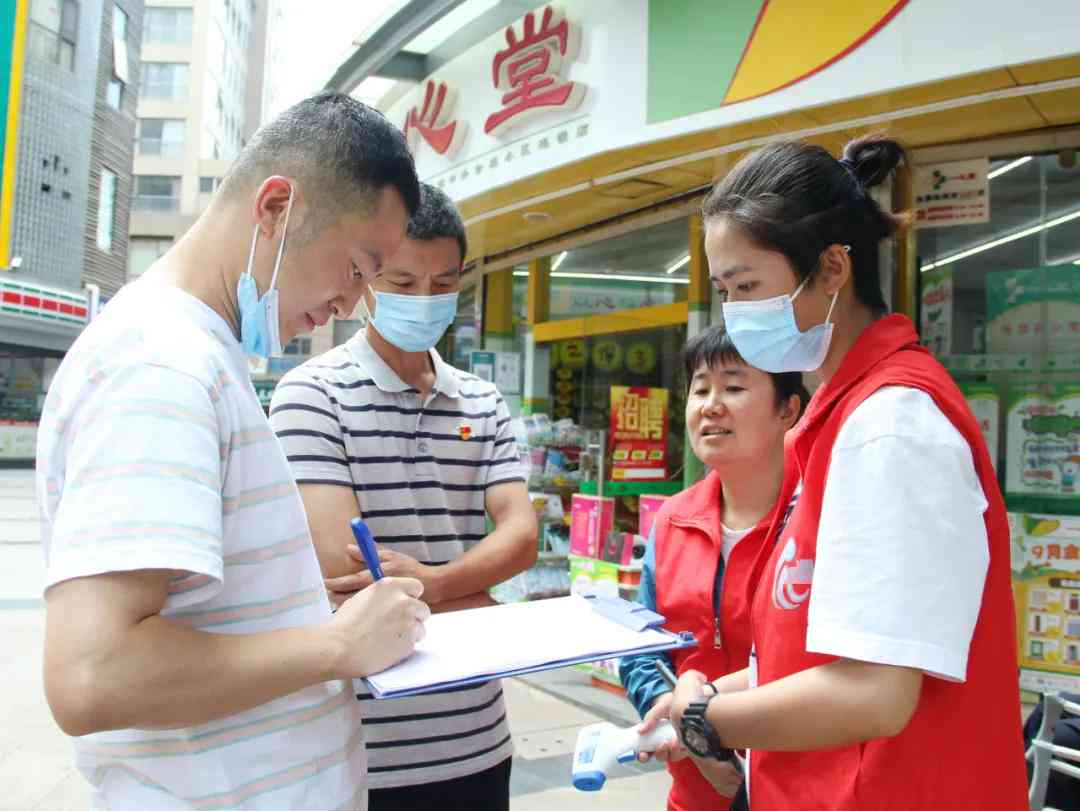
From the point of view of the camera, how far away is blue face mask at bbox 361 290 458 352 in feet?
6.30

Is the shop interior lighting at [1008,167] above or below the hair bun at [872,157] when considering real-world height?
above

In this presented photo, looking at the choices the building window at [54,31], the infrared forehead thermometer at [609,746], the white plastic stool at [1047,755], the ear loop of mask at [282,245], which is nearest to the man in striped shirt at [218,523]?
the ear loop of mask at [282,245]

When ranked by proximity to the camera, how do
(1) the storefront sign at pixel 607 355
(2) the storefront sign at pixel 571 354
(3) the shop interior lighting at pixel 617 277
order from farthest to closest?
(2) the storefront sign at pixel 571 354, (1) the storefront sign at pixel 607 355, (3) the shop interior lighting at pixel 617 277

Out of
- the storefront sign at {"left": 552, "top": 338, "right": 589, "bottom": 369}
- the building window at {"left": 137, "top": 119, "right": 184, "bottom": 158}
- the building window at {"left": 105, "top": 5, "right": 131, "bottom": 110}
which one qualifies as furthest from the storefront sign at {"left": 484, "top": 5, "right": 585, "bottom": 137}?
the building window at {"left": 137, "top": 119, "right": 184, "bottom": 158}

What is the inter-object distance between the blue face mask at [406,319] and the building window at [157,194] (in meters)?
41.8

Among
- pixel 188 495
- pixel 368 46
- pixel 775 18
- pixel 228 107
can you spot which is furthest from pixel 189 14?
pixel 188 495

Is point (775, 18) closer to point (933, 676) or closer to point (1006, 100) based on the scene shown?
point (1006, 100)

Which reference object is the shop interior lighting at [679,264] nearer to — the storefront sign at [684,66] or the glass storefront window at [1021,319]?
the storefront sign at [684,66]

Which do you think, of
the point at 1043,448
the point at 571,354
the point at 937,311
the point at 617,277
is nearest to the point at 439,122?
the point at 617,277

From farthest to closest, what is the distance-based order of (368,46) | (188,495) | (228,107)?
(228,107)
(368,46)
(188,495)

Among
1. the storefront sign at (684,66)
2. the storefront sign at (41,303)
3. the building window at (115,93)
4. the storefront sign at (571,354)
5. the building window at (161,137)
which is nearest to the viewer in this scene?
the storefront sign at (684,66)

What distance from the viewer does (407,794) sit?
1.64 meters

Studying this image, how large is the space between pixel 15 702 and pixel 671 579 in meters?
4.30

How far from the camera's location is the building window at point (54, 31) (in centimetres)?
1888
